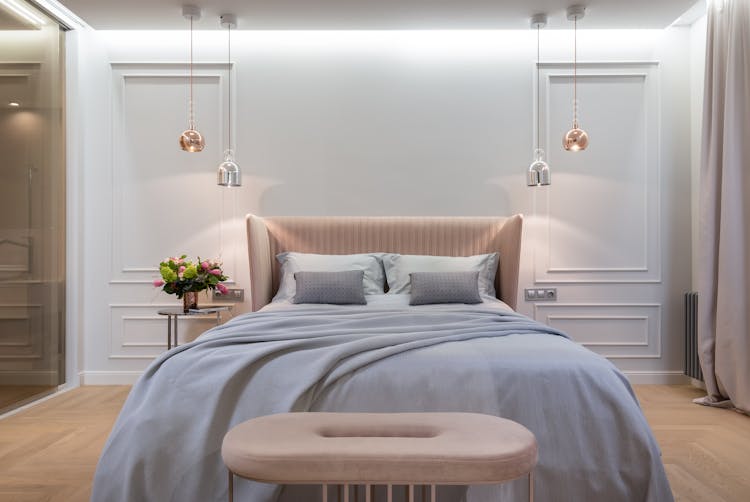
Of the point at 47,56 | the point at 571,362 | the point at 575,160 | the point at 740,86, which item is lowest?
the point at 571,362

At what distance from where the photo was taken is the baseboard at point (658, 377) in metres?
4.33

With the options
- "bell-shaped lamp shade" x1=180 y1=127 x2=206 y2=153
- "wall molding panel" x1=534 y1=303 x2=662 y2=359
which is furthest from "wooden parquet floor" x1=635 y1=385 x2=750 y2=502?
"bell-shaped lamp shade" x1=180 y1=127 x2=206 y2=153

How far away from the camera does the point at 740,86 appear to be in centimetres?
355

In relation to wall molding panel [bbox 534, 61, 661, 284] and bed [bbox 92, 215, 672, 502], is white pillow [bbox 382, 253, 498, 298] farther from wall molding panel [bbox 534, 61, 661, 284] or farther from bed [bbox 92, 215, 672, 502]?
bed [bbox 92, 215, 672, 502]

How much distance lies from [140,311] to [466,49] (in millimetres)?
3164

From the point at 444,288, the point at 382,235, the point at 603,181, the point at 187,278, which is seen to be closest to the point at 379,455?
the point at 444,288

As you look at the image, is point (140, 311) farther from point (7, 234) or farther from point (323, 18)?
point (323, 18)

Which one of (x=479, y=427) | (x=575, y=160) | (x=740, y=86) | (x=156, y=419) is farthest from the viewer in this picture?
(x=575, y=160)

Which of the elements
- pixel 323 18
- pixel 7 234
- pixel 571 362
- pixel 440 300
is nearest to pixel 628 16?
pixel 323 18

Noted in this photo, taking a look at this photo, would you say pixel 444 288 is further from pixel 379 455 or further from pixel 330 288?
pixel 379 455

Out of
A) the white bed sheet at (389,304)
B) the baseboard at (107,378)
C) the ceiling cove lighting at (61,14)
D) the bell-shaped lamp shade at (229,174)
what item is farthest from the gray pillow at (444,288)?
the ceiling cove lighting at (61,14)

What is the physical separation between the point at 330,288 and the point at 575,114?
2.28m

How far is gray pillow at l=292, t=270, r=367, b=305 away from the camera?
3.69m

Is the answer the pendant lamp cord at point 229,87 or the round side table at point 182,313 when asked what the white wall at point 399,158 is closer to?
the pendant lamp cord at point 229,87
